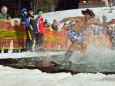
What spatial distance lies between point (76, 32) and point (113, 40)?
8.47 metres

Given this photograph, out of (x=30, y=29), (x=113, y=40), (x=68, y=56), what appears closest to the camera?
(x=68, y=56)

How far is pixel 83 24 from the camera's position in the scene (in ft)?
39.9

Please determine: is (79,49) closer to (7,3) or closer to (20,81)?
(20,81)

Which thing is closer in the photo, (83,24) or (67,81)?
(67,81)

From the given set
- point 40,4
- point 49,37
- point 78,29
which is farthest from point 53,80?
point 40,4

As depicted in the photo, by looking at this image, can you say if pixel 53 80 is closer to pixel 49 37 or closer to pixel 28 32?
pixel 28 32

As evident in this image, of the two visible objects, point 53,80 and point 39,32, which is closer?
point 53,80

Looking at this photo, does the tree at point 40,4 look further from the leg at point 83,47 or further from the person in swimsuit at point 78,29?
the person in swimsuit at point 78,29

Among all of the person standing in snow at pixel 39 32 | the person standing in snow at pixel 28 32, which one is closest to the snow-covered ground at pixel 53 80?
the person standing in snow at pixel 28 32

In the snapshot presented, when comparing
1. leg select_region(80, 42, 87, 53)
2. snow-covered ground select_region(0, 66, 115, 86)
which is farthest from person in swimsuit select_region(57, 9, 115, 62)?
snow-covered ground select_region(0, 66, 115, 86)

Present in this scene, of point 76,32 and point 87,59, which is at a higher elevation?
point 76,32

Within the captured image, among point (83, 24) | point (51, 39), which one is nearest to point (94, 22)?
point (83, 24)

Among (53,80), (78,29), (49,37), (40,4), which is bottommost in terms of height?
(49,37)

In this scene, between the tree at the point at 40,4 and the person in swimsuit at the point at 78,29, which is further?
the tree at the point at 40,4
